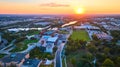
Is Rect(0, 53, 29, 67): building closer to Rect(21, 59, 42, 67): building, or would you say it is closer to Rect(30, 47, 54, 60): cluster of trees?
Rect(21, 59, 42, 67): building

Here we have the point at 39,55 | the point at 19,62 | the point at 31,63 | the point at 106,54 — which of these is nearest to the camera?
the point at 19,62

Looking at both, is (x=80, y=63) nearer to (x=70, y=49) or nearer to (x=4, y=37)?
(x=70, y=49)

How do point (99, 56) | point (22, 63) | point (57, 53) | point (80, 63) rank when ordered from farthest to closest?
point (57, 53) → point (99, 56) → point (22, 63) → point (80, 63)

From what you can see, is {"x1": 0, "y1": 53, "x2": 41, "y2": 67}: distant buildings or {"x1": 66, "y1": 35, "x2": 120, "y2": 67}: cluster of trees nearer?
{"x1": 66, "y1": 35, "x2": 120, "y2": 67}: cluster of trees

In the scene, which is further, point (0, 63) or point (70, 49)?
point (70, 49)

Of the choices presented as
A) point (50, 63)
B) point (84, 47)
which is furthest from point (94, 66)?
point (84, 47)

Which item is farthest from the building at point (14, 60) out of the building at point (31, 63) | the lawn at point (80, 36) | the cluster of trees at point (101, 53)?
the lawn at point (80, 36)

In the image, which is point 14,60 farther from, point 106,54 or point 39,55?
point 106,54

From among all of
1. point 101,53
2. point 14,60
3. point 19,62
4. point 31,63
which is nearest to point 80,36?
point 101,53

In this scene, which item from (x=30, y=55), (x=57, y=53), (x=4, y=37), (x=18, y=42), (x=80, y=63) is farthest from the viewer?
(x=4, y=37)

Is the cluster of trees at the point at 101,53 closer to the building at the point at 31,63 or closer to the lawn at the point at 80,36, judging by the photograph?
the building at the point at 31,63

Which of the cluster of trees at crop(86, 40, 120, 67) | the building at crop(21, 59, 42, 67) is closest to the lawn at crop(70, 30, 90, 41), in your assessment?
the cluster of trees at crop(86, 40, 120, 67)
